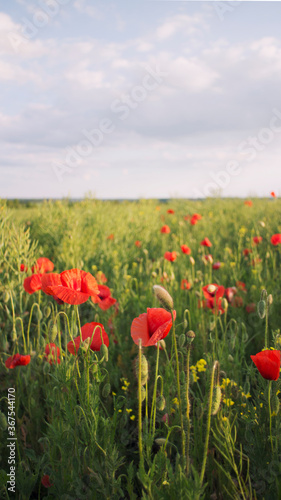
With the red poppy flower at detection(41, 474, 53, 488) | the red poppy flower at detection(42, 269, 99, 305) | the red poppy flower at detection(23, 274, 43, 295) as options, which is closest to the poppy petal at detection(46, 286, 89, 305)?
the red poppy flower at detection(42, 269, 99, 305)

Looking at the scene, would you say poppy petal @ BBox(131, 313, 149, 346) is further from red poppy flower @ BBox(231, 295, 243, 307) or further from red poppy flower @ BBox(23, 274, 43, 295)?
red poppy flower @ BBox(231, 295, 243, 307)

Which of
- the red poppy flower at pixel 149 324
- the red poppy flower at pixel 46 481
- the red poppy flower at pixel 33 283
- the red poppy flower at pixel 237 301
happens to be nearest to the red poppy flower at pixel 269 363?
the red poppy flower at pixel 149 324

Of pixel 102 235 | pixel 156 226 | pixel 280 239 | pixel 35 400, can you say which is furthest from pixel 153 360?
pixel 156 226

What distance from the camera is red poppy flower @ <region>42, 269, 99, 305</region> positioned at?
1.13m

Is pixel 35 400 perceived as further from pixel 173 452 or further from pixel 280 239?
pixel 280 239

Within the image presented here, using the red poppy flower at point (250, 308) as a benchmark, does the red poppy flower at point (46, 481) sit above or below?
below

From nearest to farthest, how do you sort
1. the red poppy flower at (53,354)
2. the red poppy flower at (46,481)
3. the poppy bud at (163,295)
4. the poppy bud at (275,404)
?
1. the poppy bud at (163,295)
2. the poppy bud at (275,404)
3. the red poppy flower at (46,481)
4. the red poppy flower at (53,354)

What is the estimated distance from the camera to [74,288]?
1.20 metres

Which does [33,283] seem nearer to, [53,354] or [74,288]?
[53,354]

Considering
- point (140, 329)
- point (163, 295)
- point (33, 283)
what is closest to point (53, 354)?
point (33, 283)

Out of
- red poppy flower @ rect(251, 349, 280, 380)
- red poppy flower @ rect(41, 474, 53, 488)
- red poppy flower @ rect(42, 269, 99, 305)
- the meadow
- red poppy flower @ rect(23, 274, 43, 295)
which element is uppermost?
red poppy flower @ rect(42, 269, 99, 305)

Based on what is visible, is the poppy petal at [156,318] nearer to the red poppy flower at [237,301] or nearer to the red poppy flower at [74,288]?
the red poppy flower at [74,288]

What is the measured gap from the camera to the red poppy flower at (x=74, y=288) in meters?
1.13

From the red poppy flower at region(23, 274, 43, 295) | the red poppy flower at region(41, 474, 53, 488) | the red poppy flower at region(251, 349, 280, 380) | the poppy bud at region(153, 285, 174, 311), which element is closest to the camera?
the poppy bud at region(153, 285, 174, 311)
